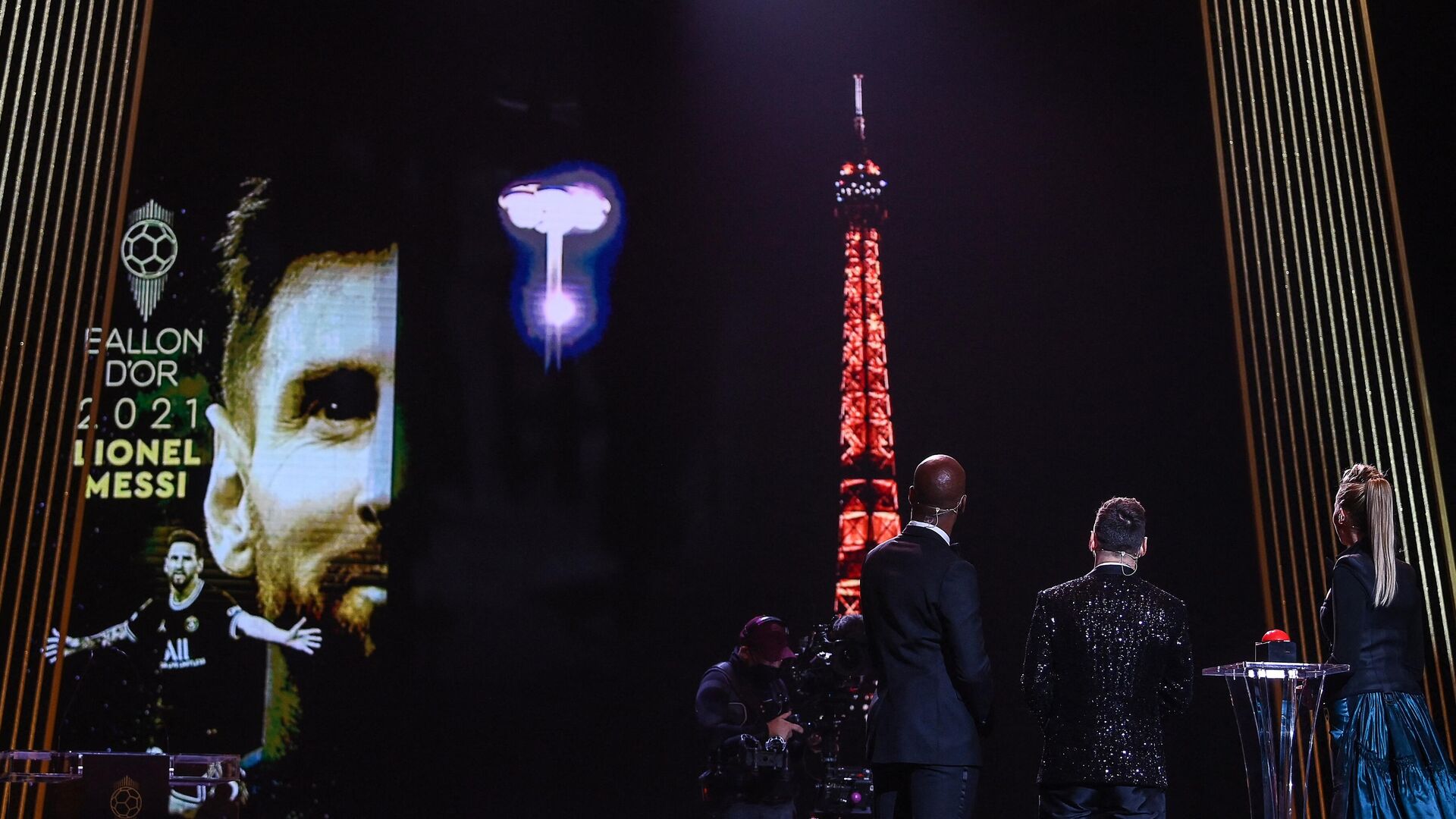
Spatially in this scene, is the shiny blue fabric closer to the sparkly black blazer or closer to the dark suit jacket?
the sparkly black blazer

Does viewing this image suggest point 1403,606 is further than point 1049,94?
No

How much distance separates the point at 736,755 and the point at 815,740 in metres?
0.33

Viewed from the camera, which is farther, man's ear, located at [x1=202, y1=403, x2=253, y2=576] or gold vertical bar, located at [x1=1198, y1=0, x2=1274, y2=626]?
man's ear, located at [x1=202, y1=403, x2=253, y2=576]

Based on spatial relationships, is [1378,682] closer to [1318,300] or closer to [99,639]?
[1318,300]

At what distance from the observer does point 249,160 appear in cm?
805

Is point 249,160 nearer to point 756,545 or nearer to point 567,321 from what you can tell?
point 567,321

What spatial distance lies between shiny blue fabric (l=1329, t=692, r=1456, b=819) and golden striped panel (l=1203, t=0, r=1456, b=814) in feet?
10.6

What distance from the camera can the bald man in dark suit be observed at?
303 centimetres

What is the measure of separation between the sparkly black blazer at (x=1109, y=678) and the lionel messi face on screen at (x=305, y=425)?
5418 millimetres

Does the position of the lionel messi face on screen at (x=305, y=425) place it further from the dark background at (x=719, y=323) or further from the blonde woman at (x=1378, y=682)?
the blonde woman at (x=1378, y=682)

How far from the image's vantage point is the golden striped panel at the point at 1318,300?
7.03 metres

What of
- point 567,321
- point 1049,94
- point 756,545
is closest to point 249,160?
point 567,321

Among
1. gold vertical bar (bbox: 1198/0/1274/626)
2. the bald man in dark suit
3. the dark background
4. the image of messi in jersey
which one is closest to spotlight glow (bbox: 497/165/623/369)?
the dark background

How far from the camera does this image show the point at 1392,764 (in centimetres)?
345
